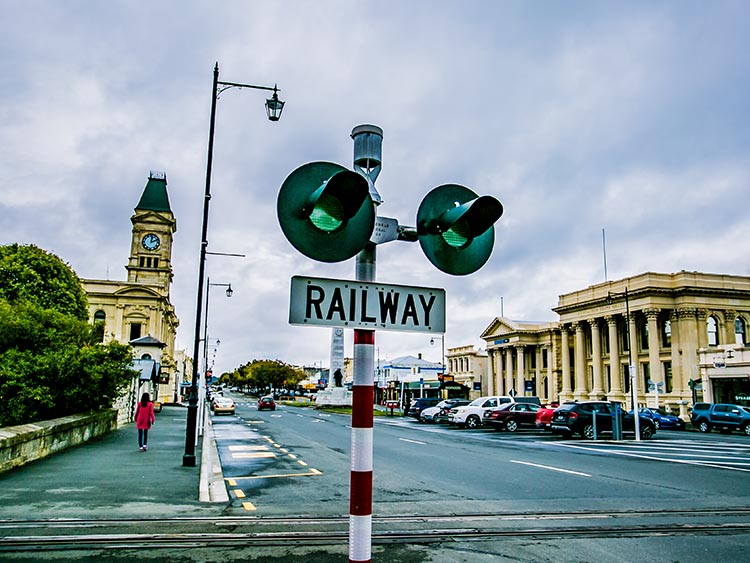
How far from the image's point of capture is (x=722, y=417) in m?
37.4

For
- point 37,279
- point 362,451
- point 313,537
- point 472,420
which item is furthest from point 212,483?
point 37,279

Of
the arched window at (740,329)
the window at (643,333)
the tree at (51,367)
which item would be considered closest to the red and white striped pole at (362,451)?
the tree at (51,367)

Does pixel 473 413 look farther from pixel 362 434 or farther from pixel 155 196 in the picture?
pixel 155 196

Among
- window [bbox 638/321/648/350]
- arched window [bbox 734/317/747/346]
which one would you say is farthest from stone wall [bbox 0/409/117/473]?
arched window [bbox 734/317/747/346]

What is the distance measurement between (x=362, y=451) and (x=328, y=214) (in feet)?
4.48

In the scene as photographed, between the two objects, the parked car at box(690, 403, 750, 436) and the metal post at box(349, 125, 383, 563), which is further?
the parked car at box(690, 403, 750, 436)

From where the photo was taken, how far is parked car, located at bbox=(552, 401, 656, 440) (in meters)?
28.2

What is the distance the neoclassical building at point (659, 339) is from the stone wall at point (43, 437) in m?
43.6

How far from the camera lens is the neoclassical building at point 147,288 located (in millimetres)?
77625

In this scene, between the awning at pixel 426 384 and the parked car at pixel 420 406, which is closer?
the parked car at pixel 420 406

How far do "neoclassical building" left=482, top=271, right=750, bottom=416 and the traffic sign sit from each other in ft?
168

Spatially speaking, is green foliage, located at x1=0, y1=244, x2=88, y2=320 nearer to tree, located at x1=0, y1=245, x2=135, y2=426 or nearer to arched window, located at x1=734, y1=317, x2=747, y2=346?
tree, located at x1=0, y1=245, x2=135, y2=426

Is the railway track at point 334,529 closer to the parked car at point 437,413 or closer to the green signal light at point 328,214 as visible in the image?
the green signal light at point 328,214

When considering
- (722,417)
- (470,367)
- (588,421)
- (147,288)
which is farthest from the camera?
(470,367)
